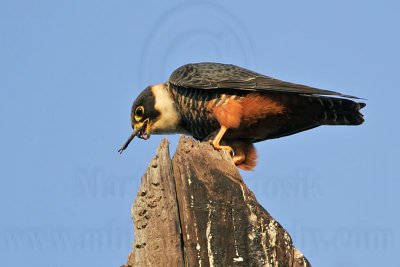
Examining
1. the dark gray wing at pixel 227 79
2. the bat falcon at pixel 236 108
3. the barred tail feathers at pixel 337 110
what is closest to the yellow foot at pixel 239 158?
the bat falcon at pixel 236 108

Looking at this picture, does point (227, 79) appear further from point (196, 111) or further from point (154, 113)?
point (154, 113)

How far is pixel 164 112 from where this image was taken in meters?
8.96

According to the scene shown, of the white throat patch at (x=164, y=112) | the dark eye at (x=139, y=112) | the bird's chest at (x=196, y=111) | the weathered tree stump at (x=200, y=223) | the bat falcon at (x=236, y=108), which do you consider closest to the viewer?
the weathered tree stump at (x=200, y=223)

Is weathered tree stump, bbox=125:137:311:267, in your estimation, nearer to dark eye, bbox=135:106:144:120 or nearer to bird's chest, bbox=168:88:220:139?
bird's chest, bbox=168:88:220:139

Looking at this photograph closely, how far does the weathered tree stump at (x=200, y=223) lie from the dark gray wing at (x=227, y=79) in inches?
118

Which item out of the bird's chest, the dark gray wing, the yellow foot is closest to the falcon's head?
the bird's chest

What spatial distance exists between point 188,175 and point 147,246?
0.67 m

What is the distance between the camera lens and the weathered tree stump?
5090mm

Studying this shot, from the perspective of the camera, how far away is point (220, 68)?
885 cm

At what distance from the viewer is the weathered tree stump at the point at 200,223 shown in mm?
5090

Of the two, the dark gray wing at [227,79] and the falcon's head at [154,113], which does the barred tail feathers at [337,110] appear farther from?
the falcon's head at [154,113]

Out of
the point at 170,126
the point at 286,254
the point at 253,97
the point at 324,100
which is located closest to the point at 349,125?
the point at 324,100

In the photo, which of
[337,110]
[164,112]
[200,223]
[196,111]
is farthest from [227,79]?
[200,223]

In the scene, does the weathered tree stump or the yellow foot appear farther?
the yellow foot
